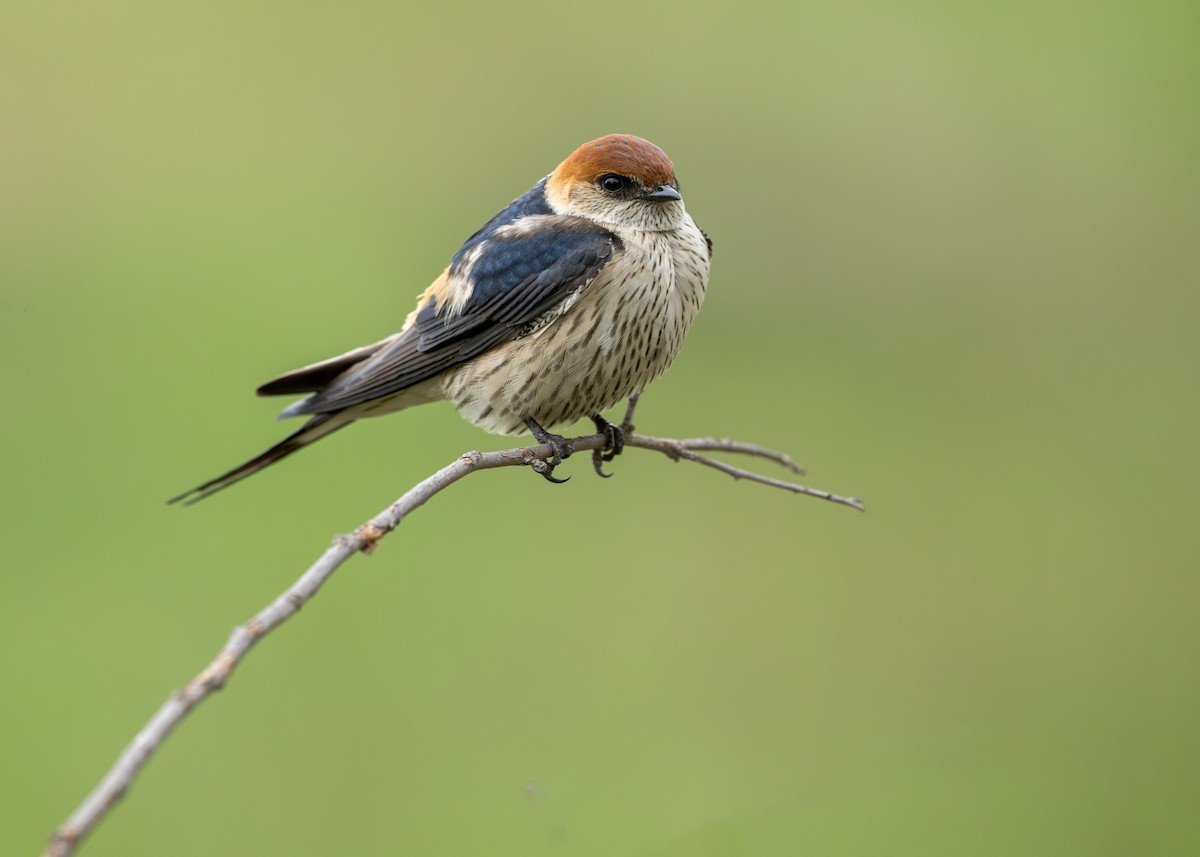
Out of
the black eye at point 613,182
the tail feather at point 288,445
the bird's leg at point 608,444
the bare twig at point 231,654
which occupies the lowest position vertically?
the bare twig at point 231,654

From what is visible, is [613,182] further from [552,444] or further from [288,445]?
[288,445]

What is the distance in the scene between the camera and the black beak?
116 inches

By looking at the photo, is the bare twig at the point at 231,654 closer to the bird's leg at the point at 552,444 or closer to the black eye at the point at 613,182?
the bird's leg at the point at 552,444

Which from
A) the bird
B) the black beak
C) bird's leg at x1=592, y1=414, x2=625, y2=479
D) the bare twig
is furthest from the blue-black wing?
the bare twig

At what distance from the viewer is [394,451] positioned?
497 cm

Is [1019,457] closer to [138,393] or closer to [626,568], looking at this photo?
[626,568]

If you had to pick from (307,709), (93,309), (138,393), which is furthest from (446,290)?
(93,309)

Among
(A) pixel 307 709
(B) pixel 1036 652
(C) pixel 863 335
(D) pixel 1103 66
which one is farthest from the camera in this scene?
(D) pixel 1103 66

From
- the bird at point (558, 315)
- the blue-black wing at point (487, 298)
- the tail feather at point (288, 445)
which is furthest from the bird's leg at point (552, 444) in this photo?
the tail feather at point (288, 445)

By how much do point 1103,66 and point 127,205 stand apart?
4447mm

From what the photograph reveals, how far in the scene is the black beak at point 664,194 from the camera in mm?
2953

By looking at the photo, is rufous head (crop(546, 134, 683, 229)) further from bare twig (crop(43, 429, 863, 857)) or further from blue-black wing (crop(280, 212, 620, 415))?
bare twig (crop(43, 429, 863, 857))

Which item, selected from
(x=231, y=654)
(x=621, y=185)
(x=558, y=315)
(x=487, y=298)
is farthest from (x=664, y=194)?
(x=231, y=654)

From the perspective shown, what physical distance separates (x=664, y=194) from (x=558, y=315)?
35 centimetres
